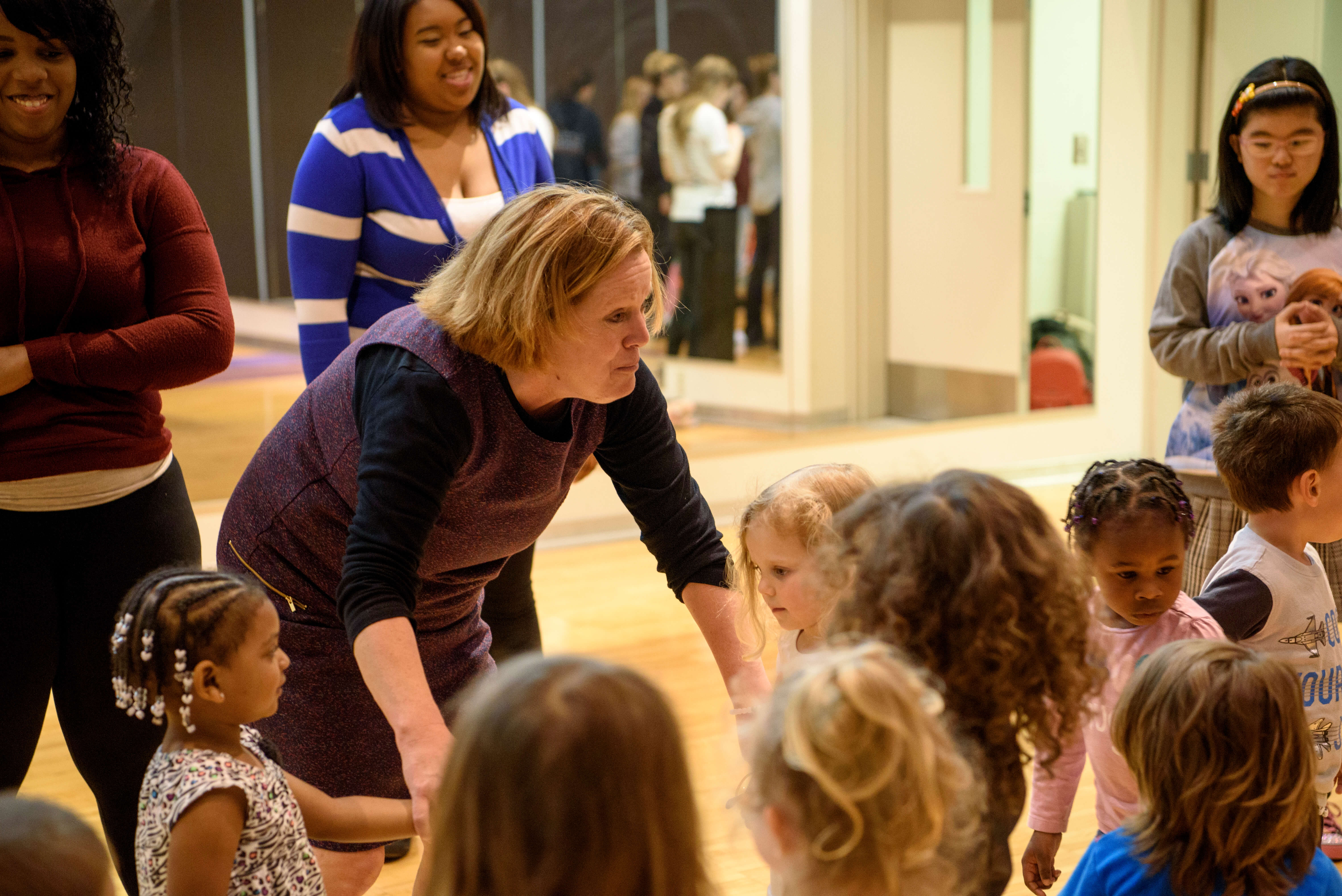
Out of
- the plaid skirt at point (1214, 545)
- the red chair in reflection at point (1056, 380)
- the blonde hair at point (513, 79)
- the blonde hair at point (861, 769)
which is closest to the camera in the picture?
the blonde hair at point (861, 769)

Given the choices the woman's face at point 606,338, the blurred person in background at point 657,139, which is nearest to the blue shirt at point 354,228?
the woman's face at point 606,338

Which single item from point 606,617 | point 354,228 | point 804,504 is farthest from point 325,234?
point 606,617

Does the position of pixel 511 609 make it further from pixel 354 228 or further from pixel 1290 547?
pixel 1290 547

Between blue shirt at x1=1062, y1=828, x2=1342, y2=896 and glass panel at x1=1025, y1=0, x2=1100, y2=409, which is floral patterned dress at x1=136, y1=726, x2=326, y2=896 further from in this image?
glass panel at x1=1025, y1=0, x2=1100, y2=409

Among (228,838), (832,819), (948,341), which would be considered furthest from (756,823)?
(948,341)

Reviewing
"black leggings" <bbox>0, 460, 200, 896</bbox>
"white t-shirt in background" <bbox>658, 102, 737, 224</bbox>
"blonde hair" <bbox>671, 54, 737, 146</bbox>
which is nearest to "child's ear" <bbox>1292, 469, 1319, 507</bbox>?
Result: "black leggings" <bbox>0, 460, 200, 896</bbox>

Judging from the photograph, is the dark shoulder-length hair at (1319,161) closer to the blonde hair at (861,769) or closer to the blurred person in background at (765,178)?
the blonde hair at (861,769)

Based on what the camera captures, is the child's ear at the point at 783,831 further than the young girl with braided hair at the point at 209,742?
No

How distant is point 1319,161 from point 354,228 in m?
1.90

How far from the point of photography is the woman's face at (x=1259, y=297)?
2.71 m

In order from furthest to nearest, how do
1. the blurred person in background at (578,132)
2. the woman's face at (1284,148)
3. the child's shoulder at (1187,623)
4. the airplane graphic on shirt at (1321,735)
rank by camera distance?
the blurred person in background at (578,132) < the woman's face at (1284,148) < the airplane graphic on shirt at (1321,735) < the child's shoulder at (1187,623)

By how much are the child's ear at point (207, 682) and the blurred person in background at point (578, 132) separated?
15.7 feet

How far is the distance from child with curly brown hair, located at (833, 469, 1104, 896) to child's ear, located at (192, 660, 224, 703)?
73 cm

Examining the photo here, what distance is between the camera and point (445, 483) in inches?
64.1
